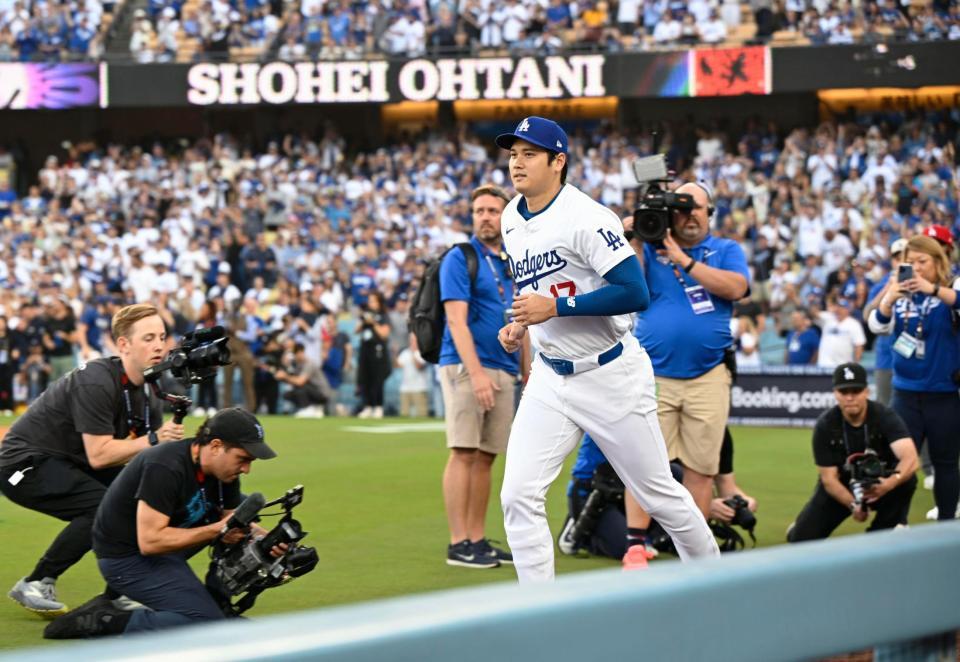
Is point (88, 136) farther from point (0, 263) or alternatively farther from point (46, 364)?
point (46, 364)

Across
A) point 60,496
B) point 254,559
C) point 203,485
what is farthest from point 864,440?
point 60,496

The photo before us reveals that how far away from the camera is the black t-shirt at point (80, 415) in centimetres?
621

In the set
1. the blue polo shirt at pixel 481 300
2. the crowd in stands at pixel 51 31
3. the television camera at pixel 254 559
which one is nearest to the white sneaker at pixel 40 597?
the television camera at pixel 254 559

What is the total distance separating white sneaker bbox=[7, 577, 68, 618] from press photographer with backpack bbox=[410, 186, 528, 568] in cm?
224

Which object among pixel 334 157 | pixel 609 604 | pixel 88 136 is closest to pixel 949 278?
pixel 609 604

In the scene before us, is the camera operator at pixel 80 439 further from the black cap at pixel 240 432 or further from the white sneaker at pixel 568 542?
the white sneaker at pixel 568 542

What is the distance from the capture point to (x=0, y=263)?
84.1 ft

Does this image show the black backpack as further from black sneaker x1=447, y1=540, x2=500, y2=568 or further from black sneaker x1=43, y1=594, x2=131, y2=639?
black sneaker x1=43, y1=594, x2=131, y2=639

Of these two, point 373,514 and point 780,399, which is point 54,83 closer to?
point 780,399

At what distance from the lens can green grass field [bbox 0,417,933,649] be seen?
7129mm

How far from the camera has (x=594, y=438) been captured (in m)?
5.58

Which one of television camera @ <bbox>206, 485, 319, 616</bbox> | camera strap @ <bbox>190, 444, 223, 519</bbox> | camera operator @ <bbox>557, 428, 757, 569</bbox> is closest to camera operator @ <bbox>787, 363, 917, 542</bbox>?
camera operator @ <bbox>557, 428, 757, 569</bbox>

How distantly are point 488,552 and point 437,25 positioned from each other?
78.0ft

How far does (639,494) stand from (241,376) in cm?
1587
